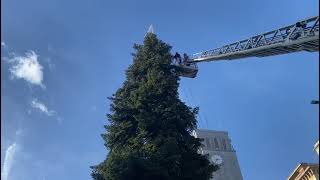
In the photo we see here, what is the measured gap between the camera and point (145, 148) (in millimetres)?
29500

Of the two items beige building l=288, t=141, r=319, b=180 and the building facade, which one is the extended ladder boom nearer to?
beige building l=288, t=141, r=319, b=180

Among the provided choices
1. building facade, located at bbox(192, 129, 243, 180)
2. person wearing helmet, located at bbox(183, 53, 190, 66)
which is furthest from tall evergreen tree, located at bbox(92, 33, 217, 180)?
building facade, located at bbox(192, 129, 243, 180)

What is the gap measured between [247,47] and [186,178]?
10.2 meters

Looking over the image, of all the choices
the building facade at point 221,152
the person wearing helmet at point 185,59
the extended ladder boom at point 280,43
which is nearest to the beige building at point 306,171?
the extended ladder boom at point 280,43

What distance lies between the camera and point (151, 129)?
31.3 m

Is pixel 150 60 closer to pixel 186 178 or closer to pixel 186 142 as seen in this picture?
pixel 186 142

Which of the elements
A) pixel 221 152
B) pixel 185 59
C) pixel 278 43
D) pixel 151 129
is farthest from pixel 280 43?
pixel 221 152

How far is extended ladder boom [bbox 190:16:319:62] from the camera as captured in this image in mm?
25812

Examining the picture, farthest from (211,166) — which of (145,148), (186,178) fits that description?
(145,148)

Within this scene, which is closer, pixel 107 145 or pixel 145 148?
pixel 145 148

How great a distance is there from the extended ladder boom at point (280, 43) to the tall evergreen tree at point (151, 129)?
4634 mm

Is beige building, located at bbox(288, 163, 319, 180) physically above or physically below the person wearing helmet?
below

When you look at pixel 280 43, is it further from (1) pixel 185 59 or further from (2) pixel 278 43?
(1) pixel 185 59

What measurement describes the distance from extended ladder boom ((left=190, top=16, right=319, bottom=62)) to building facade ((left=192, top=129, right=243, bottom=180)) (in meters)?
52.6
